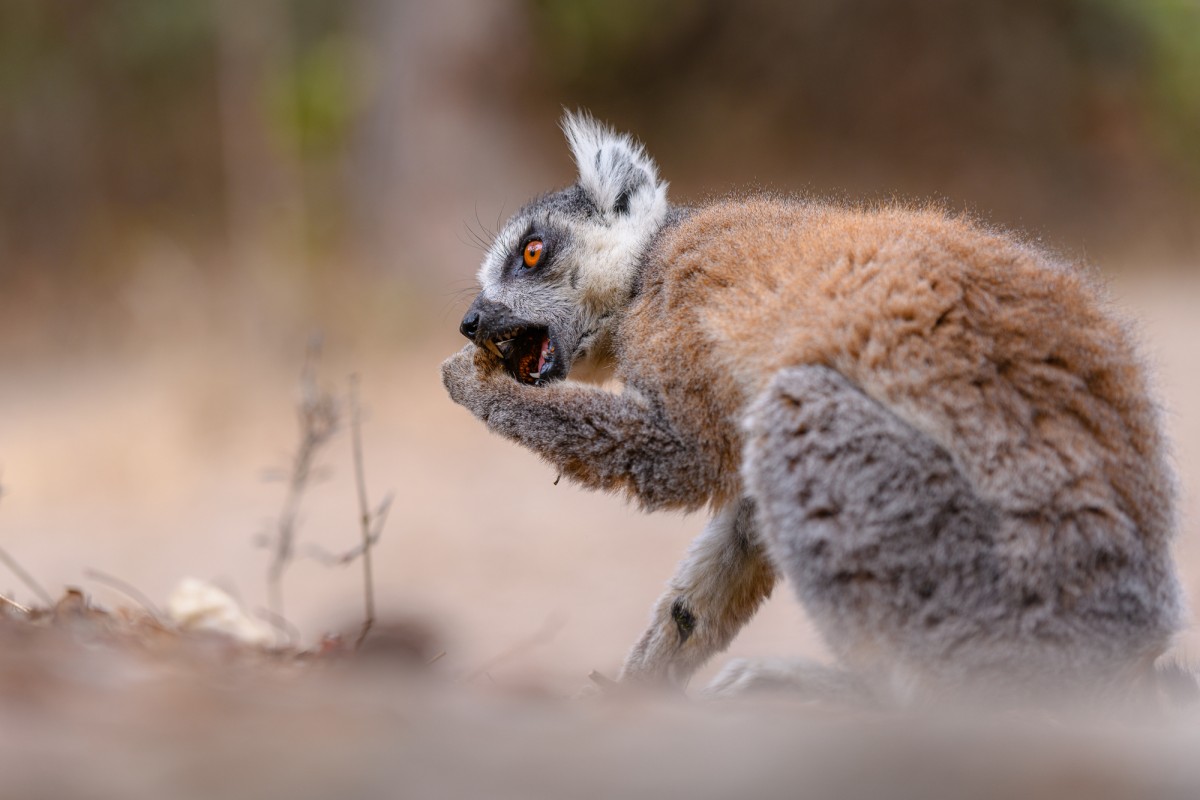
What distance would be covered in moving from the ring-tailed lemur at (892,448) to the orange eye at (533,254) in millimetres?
691

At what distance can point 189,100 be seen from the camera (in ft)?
97.6

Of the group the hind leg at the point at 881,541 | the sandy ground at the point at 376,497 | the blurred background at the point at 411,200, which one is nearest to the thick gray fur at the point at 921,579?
the hind leg at the point at 881,541

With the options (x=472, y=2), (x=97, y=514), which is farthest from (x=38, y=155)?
(x=97, y=514)

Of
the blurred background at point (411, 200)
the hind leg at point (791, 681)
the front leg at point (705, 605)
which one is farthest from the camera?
the blurred background at point (411, 200)

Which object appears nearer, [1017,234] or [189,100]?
[1017,234]

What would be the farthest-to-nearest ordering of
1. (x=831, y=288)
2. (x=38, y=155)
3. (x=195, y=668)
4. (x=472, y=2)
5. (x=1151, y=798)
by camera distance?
(x=38, y=155)
(x=472, y=2)
(x=831, y=288)
(x=195, y=668)
(x=1151, y=798)

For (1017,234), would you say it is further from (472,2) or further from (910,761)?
(472,2)

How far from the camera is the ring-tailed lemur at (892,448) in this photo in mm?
3975

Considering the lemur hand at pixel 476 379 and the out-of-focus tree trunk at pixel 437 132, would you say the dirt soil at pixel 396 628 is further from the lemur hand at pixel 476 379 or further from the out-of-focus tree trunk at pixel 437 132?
the out-of-focus tree trunk at pixel 437 132

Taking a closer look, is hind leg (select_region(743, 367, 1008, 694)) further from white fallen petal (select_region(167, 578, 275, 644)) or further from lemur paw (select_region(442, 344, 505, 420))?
white fallen petal (select_region(167, 578, 275, 644))

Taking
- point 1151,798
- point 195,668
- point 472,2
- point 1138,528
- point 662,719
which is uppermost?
point 472,2

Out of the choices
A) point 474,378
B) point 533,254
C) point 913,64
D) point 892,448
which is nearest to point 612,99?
point 913,64

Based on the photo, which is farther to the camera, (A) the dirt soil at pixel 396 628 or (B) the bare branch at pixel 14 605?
(B) the bare branch at pixel 14 605

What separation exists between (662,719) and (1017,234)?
3601mm
